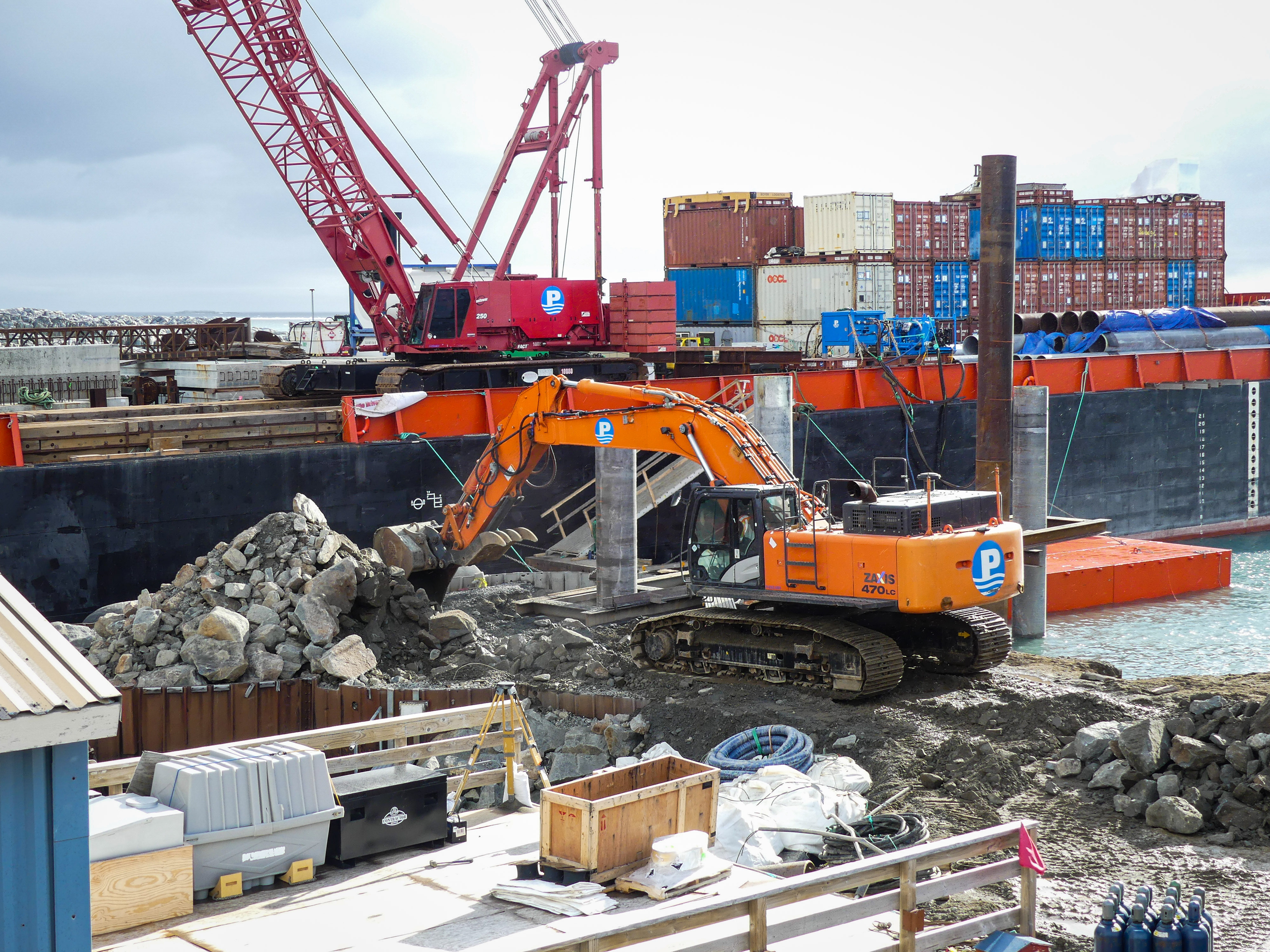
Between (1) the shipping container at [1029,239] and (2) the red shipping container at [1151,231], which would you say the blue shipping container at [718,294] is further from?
(2) the red shipping container at [1151,231]

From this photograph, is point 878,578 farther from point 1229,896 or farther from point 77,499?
point 77,499

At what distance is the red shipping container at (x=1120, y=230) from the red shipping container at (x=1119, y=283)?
0.24m

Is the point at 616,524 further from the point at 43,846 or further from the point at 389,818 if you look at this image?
the point at 43,846

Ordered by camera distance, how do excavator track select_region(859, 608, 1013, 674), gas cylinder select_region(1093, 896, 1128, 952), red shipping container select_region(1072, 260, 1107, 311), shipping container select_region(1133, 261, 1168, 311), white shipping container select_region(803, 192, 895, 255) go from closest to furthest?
gas cylinder select_region(1093, 896, 1128, 952) → excavator track select_region(859, 608, 1013, 674) → white shipping container select_region(803, 192, 895, 255) → red shipping container select_region(1072, 260, 1107, 311) → shipping container select_region(1133, 261, 1168, 311)

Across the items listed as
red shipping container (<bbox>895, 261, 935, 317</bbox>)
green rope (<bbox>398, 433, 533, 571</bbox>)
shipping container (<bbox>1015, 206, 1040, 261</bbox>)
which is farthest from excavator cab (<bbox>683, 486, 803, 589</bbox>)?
shipping container (<bbox>1015, 206, 1040, 261</bbox>)

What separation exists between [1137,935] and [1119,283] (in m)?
42.0

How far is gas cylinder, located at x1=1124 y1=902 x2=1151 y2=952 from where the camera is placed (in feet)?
24.4

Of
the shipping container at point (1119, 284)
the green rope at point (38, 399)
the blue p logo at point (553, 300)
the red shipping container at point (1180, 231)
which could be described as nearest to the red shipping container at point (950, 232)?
the shipping container at point (1119, 284)

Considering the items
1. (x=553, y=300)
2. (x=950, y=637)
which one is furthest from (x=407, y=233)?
(x=950, y=637)

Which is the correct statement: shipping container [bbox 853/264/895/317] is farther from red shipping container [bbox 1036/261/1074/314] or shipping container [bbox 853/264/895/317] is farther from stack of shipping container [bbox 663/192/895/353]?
red shipping container [bbox 1036/261/1074/314]

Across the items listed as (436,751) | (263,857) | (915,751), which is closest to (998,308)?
(915,751)

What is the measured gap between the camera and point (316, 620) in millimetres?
16828

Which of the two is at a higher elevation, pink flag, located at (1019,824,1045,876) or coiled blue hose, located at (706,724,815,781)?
pink flag, located at (1019,824,1045,876)

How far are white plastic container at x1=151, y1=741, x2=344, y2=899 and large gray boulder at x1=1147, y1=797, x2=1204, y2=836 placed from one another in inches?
267
